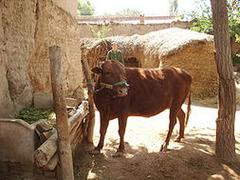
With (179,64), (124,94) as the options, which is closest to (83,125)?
(124,94)

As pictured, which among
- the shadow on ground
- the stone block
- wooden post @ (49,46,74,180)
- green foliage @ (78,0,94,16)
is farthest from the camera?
green foliage @ (78,0,94,16)

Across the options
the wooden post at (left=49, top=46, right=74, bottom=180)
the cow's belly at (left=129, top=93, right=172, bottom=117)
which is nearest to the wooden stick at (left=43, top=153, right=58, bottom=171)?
the wooden post at (left=49, top=46, right=74, bottom=180)

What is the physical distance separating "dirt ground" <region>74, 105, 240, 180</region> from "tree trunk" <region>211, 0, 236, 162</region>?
274mm

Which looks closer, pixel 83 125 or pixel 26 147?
pixel 26 147

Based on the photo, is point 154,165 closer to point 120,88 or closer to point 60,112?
point 120,88

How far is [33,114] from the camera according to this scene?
19.0ft

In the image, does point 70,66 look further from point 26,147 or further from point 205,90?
point 205,90

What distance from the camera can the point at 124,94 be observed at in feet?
19.3

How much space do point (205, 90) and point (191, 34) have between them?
2213 millimetres

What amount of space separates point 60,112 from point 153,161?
7.75 feet

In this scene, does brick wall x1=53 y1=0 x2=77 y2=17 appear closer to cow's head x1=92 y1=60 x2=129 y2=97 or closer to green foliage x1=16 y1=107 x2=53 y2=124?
cow's head x1=92 y1=60 x2=129 y2=97

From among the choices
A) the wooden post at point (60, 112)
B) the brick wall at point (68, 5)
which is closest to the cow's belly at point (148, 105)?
the wooden post at point (60, 112)

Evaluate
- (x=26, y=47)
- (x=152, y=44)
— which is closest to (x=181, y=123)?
(x=26, y=47)

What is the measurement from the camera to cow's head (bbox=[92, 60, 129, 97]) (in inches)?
233
